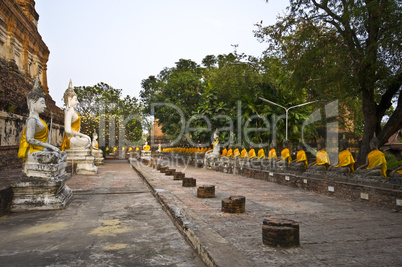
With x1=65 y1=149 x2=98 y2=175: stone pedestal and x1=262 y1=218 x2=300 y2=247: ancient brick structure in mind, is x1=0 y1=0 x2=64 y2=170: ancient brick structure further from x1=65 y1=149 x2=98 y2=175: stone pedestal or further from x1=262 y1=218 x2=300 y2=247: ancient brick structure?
x1=262 y1=218 x2=300 y2=247: ancient brick structure

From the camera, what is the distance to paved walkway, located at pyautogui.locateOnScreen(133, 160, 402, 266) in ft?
11.9

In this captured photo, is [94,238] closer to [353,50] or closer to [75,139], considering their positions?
[75,139]

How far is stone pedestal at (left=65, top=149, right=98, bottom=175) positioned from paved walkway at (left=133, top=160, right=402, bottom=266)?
602 centimetres

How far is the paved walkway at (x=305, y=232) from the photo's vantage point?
363cm

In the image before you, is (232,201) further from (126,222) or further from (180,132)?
(180,132)

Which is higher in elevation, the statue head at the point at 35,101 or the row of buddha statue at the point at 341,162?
the statue head at the point at 35,101

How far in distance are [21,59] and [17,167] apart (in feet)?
29.2

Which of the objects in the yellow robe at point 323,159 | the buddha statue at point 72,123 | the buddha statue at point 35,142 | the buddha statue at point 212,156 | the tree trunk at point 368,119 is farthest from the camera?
the buddha statue at point 212,156

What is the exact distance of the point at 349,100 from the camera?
23406 millimetres

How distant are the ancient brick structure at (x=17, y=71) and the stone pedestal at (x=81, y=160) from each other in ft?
6.15

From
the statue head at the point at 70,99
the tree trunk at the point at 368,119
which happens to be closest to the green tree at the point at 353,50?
the tree trunk at the point at 368,119

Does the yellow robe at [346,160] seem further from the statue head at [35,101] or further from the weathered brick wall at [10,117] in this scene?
the weathered brick wall at [10,117]

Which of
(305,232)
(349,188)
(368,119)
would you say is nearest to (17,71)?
(349,188)

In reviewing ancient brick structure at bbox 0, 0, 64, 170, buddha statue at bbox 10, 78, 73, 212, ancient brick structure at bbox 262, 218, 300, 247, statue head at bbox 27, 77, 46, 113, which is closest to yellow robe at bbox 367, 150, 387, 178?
ancient brick structure at bbox 262, 218, 300, 247
